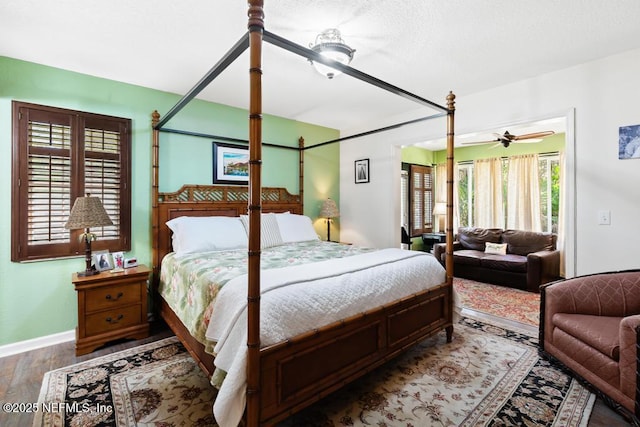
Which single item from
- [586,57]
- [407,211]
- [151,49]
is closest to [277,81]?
[151,49]

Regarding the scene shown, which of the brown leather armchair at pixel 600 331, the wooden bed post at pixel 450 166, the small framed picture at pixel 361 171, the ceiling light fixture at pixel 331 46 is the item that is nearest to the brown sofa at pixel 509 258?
the small framed picture at pixel 361 171

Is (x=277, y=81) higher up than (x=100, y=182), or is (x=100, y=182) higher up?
(x=277, y=81)

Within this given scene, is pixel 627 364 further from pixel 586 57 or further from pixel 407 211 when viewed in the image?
pixel 407 211

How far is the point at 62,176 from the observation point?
8.95 feet

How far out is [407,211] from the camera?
650 cm

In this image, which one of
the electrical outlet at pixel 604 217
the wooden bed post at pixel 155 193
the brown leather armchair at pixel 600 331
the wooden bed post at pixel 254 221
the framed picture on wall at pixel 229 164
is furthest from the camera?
the framed picture on wall at pixel 229 164

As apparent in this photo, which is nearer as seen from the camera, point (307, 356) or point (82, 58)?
point (307, 356)

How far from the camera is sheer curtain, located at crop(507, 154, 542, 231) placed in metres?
5.32

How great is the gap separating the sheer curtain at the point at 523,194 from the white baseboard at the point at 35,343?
6612mm

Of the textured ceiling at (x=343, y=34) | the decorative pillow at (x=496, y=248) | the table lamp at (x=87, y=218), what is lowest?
the decorative pillow at (x=496, y=248)

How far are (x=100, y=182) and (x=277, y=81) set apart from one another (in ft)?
6.54

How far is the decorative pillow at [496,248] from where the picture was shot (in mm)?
4780

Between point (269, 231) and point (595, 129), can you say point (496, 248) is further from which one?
point (269, 231)

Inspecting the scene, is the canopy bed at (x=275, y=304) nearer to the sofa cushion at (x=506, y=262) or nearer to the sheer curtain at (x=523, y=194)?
the sofa cushion at (x=506, y=262)
